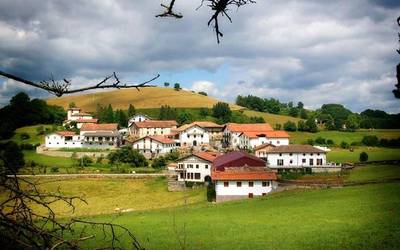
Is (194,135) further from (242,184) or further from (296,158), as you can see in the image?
(242,184)

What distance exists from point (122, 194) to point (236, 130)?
4578 cm

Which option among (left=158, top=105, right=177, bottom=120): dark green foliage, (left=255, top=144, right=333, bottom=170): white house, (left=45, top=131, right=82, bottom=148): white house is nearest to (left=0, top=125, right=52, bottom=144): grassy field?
(left=45, top=131, right=82, bottom=148): white house

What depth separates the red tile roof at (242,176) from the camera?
52.2 m

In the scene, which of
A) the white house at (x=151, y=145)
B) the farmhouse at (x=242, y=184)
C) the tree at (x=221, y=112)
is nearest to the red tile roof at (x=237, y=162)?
the farmhouse at (x=242, y=184)

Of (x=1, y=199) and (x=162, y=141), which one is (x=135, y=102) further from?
(x=1, y=199)

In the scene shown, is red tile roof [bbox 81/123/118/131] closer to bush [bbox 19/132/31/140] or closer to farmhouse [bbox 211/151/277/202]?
bush [bbox 19/132/31/140]

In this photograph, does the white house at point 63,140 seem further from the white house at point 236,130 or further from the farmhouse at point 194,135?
the white house at point 236,130

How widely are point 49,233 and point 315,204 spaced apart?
37.5 metres

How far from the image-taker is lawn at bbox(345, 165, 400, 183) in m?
48.2

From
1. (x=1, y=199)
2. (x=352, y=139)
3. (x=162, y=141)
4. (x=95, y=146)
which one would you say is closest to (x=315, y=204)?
(x=1, y=199)

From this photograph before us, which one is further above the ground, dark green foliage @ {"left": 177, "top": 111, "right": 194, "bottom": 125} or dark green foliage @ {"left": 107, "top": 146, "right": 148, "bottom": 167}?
dark green foliage @ {"left": 177, "top": 111, "right": 194, "bottom": 125}

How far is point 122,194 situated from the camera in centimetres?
5884

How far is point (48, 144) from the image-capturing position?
95.6 meters

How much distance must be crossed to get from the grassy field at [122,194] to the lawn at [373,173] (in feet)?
60.6
